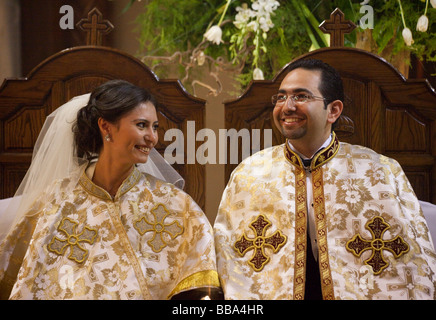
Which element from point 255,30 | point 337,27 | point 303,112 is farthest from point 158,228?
point 337,27

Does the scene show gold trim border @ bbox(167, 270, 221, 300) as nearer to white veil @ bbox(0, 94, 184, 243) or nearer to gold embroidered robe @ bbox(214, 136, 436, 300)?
gold embroidered robe @ bbox(214, 136, 436, 300)

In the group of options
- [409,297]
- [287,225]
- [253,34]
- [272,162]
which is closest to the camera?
[409,297]

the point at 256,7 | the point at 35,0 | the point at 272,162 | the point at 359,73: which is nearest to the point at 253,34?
the point at 256,7

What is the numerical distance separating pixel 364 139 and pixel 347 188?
2.03 feet

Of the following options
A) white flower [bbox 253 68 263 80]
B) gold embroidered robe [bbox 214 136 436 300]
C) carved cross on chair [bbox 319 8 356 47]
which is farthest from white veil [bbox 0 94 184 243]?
carved cross on chair [bbox 319 8 356 47]

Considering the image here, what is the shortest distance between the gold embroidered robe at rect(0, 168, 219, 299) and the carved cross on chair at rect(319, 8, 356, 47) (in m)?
1.42

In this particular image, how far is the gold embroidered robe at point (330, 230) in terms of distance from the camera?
10.4 feet

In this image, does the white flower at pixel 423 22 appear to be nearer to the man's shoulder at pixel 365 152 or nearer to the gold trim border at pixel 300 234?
the man's shoulder at pixel 365 152

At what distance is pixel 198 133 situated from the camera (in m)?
3.91

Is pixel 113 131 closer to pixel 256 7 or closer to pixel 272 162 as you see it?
pixel 272 162

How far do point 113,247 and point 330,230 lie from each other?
119 cm

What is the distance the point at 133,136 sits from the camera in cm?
330

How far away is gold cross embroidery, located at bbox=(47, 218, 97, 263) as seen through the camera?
3.24m

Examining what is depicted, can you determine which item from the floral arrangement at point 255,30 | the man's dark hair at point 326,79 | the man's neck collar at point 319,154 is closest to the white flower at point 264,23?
the floral arrangement at point 255,30
